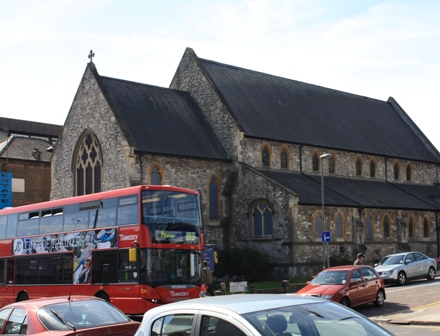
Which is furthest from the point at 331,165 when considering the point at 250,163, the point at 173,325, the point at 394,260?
the point at 173,325

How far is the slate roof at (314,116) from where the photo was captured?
42.7 metres

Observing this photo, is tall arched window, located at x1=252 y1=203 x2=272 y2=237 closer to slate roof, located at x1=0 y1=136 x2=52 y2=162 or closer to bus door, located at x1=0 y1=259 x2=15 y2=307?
bus door, located at x1=0 y1=259 x2=15 y2=307

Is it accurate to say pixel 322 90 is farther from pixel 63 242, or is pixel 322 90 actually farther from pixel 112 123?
pixel 63 242

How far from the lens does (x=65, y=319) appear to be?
10109 mm

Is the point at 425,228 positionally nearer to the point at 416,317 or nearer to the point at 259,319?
the point at 416,317

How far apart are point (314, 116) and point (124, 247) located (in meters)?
28.9

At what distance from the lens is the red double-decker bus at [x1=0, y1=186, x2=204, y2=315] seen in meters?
20.2

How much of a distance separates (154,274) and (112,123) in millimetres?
17734

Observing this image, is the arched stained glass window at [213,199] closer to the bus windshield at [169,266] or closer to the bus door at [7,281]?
the bus door at [7,281]

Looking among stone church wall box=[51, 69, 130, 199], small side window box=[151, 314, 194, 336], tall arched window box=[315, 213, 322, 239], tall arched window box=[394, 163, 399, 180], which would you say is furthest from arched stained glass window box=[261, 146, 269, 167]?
small side window box=[151, 314, 194, 336]

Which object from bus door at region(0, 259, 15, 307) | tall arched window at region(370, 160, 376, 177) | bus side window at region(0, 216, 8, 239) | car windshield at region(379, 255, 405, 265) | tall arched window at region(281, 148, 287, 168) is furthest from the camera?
tall arched window at region(370, 160, 376, 177)

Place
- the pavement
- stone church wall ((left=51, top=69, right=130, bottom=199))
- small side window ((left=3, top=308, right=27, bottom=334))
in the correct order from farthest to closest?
stone church wall ((left=51, top=69, right=130, bottom=199))
the pavement
small side window ((left=3, top=308, right=27, bottom=334))

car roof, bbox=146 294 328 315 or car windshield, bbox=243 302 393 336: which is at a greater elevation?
car roof, bbox=146 294 328 315

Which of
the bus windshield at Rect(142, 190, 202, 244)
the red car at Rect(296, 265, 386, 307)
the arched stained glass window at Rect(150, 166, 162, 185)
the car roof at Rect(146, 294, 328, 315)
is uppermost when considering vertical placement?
the arched stained glass window at Rect(150, 166, 162, 185)
